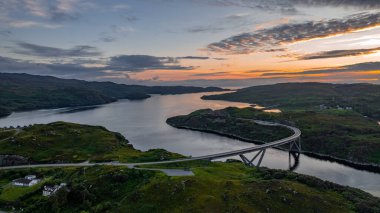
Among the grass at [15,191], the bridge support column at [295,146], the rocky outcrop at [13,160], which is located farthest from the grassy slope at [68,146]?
the bridge support column at [295,146]

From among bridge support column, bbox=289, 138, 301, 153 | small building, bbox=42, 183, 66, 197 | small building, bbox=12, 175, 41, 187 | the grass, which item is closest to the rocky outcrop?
small building, bbox=12, 175, 41, 187

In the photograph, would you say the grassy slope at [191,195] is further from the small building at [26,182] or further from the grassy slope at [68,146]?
the grassy slope at [68,146]

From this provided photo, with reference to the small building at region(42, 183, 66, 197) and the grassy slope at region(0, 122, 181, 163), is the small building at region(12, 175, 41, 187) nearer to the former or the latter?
the small building at region(42, 183, 66, 197)

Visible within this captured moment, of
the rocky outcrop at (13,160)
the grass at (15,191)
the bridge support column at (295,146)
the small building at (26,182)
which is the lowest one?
the bridge support column at (295,146)

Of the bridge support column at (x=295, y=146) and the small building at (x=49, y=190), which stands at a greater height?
the small building at (x=49, y=190)

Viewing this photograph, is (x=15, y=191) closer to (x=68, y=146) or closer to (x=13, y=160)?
(x=13, y=160)

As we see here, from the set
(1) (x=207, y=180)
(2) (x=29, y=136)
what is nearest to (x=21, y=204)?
(1) (x=207, y=180)
